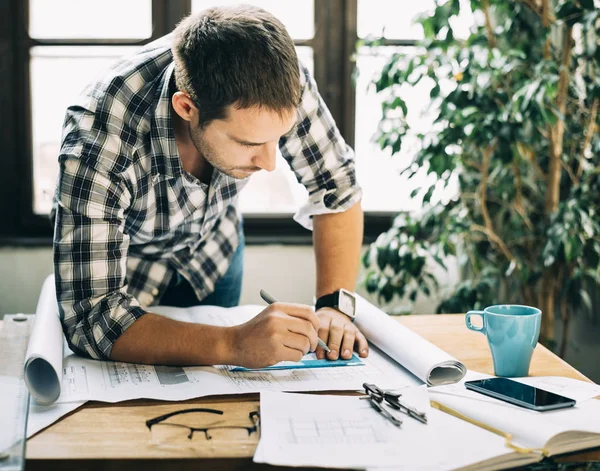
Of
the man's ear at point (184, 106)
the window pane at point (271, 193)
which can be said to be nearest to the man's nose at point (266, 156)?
the man's ear at point (184, 106)

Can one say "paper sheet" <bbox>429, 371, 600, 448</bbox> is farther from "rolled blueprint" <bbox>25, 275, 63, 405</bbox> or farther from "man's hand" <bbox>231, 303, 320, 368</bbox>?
"rolled blueprint" <bbox>25, 275, 63, 405</bbox>

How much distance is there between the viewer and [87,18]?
2680mm

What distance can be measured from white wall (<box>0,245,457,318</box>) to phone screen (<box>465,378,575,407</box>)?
1711 mm

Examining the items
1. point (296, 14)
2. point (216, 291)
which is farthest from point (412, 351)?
point (296, 14)

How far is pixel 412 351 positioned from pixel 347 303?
258mm

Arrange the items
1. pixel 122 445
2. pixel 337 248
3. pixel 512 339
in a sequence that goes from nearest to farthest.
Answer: pixel 122 445
pixel 512 339
pixel 337 248

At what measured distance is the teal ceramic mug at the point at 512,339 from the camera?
108 centimetres

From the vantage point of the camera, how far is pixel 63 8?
2674 millimetres

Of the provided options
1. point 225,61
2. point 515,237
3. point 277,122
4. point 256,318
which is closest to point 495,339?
point 256,318

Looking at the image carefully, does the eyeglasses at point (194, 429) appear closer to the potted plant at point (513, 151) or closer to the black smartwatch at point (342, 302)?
the black smartwatch at point (342, 302)

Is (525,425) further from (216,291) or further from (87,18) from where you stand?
(87,18)

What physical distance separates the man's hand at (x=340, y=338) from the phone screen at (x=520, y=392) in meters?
0.23

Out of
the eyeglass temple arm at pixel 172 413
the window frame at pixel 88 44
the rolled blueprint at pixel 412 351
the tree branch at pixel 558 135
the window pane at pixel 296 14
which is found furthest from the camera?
the window pane at pixel 296 14

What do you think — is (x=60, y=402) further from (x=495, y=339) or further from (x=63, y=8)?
(x=63, y=8)
